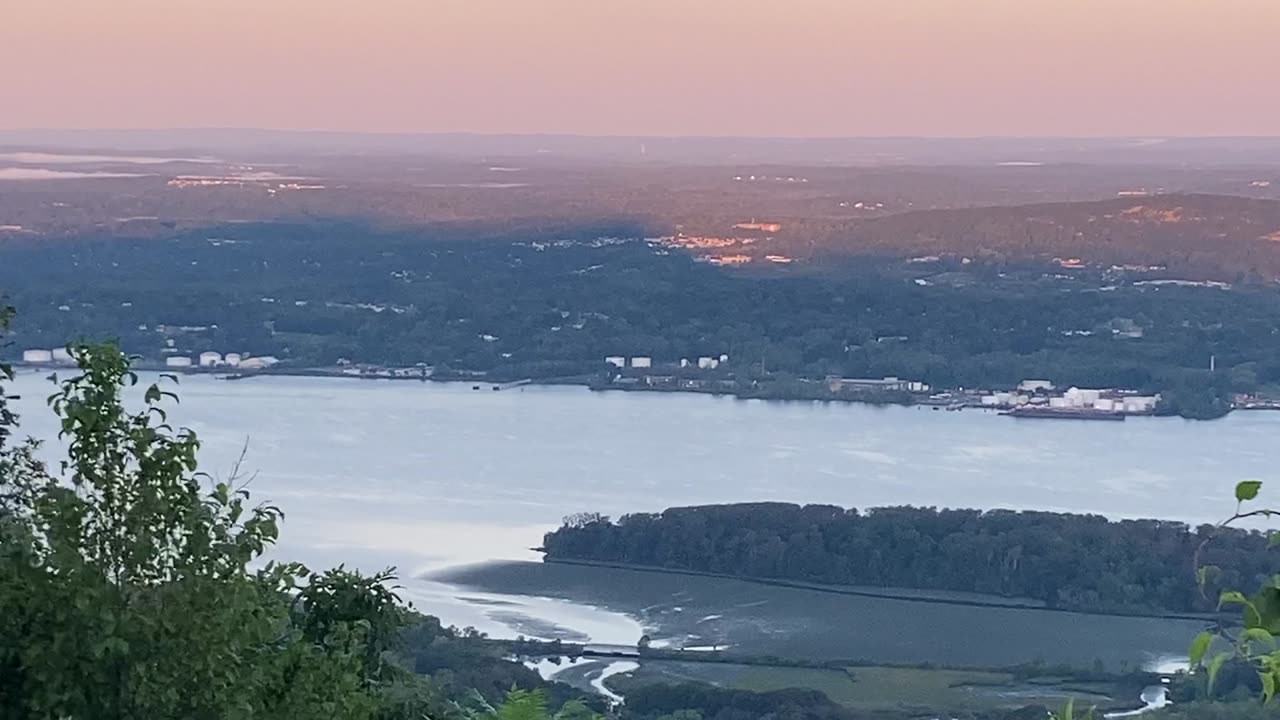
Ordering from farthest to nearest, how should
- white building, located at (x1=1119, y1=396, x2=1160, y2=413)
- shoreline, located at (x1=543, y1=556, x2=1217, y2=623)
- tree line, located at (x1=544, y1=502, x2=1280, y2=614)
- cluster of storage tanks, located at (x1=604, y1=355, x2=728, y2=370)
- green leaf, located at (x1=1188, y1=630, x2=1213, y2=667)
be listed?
cluster of storage tanks, located at (x1=604, y1=355, x2=728, y2=370) < white building, located at (x1=1119, y1=396, x2=1160, y2=413) < tree line, located at (x1=544, y1=502, x2=1280, y2=614) < shoreline, located at (x1=543, y1=556, x2=1217, y2=623) < green leaf, located at (x1=1188, y1=630, x2=1213, y2=667)

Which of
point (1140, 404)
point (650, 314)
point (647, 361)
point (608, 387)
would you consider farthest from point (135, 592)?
point (650, 314)

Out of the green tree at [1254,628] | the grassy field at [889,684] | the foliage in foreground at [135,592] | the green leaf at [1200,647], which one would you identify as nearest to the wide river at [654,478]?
the grassy field at [889,684]

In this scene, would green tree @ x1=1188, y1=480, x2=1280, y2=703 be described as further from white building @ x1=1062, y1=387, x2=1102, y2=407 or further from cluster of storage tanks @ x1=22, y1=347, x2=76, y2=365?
white building @ x1=1062, y1=387, x2=1102, y2=407

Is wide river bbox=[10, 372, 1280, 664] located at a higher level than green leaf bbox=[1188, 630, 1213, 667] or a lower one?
lower

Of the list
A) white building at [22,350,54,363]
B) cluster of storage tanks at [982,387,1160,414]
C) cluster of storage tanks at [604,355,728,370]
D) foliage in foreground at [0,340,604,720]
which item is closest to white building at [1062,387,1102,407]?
cluster of storage tanks at [982,387,1160,414]

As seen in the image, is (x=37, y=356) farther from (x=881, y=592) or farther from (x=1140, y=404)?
(x=1140, y=404)

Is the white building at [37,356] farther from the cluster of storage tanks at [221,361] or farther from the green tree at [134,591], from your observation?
the cluster of storage tanks at [221,361]
